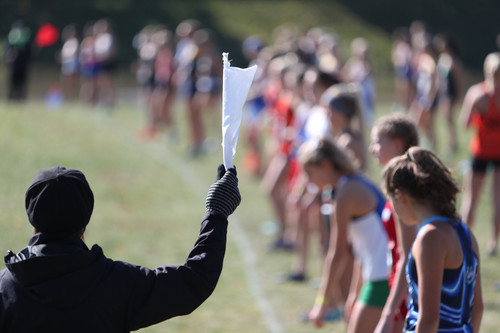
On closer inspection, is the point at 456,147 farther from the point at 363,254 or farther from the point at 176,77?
the point at 363,254

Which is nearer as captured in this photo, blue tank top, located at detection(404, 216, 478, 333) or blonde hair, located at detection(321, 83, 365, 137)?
blue tank top, located at detection(404, 216, 478, 333)

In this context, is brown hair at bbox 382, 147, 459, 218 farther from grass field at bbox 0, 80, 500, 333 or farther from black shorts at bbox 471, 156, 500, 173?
black shorts at bbox 471, 156, 500, 173

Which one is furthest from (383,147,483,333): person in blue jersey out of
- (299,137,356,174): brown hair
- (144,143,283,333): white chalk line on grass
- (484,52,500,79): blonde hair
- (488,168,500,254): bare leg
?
(488,168,500,254): bare leg

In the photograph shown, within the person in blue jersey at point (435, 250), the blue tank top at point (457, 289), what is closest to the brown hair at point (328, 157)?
the person in blue jersey at point (435, 250)

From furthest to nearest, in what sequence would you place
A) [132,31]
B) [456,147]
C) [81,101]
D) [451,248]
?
1. [132,31]
2. [81,101]
3. [456,147]
4. [451,248]

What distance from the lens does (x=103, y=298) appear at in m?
2.77

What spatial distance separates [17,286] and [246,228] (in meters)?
8.85

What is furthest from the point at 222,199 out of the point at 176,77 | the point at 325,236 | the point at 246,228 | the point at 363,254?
the point at 176,77

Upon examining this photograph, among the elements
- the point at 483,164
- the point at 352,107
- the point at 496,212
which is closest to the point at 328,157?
the point at 352,107

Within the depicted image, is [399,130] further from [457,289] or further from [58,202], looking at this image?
[58,202]

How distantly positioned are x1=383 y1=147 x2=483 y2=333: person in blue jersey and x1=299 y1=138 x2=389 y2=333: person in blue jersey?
1395 millimetres

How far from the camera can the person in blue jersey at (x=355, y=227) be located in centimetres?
524

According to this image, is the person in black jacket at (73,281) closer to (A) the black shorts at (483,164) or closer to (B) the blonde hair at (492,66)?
(B) the blonde hair at (492,66)

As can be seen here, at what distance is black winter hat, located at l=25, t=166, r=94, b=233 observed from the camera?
9.12 ft
